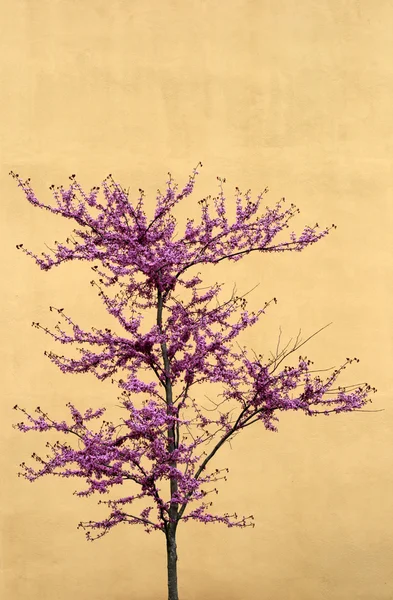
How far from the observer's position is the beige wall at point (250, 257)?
6.24 m

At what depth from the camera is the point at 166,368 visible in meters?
4.72

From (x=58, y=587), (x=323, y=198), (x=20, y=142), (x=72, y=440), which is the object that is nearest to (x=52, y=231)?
(x=20, y=142)

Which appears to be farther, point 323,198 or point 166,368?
point 323,198

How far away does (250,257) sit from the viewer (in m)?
6.48

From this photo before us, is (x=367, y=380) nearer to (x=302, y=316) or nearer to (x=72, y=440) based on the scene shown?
(x=302, y=316)

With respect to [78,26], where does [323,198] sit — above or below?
below

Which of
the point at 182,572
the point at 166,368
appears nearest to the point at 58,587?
the point at 182,572

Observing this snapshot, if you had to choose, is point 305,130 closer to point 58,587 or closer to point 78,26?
point 78,26

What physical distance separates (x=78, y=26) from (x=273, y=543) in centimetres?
357

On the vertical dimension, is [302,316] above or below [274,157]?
below

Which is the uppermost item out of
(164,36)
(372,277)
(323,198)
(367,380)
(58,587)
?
(164,36)

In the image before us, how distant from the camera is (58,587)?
244 inches

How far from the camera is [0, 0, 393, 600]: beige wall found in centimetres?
624

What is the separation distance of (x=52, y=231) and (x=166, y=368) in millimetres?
1965
